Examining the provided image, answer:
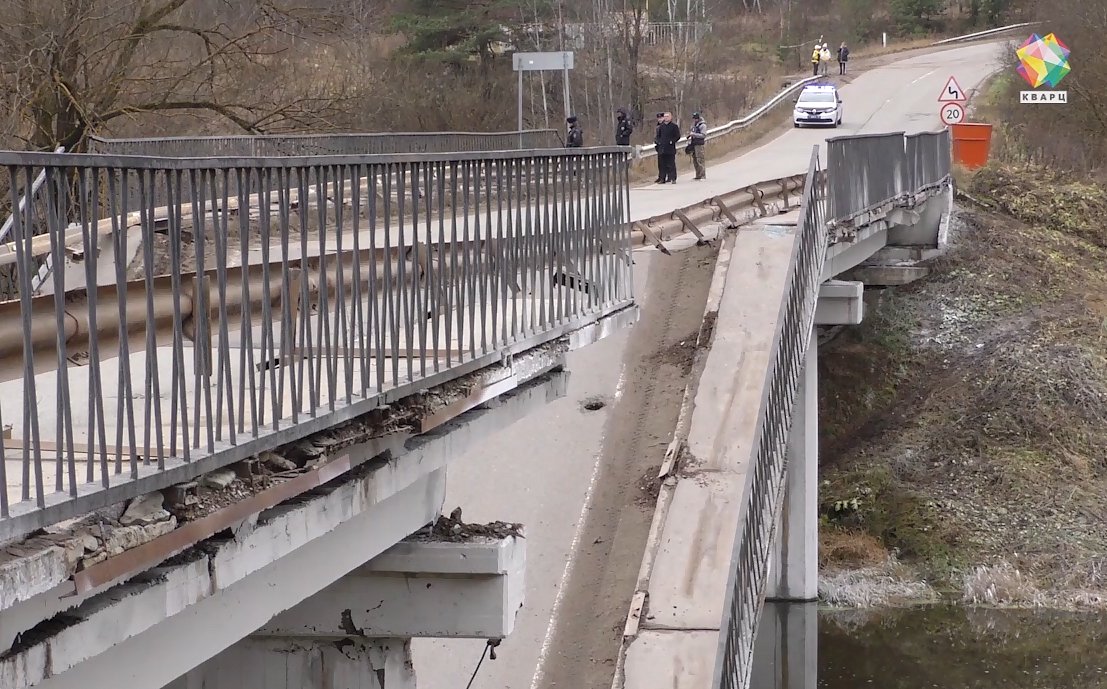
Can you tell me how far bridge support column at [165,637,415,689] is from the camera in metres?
7.74

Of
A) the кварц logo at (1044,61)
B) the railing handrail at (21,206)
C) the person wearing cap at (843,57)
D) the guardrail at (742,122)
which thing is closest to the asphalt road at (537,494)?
the railing handrail at (21,206)

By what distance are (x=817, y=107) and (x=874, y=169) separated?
25.1m

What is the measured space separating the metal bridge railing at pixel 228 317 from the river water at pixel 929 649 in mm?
10501

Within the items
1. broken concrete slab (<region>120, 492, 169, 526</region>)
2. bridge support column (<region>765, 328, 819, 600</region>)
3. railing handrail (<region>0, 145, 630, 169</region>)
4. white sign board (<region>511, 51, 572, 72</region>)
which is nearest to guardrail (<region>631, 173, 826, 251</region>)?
bridge support column (<region>765, 328, 819, 600</region>)

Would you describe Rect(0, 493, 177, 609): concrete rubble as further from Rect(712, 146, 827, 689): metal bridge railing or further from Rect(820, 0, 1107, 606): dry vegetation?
Rect(820, 0, 1107, 606): dry vegetation

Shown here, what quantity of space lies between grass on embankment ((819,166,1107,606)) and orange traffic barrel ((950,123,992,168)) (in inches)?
91.0

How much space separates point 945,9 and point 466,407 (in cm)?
7117

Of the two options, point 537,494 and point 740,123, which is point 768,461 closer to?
point 537,494

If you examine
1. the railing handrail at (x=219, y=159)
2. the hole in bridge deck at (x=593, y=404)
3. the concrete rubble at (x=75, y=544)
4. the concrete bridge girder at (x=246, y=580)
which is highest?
the railing handrail at (x=219, y=159)

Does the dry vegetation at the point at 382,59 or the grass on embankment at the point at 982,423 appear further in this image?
the grass on embankment at the point at 982,423

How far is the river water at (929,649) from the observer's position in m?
17.0

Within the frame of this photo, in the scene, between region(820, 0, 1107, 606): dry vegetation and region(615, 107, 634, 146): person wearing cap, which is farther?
region(615, 107, 634, 146): person wearing cap

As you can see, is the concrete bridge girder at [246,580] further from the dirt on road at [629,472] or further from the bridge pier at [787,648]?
the bridge pier at [787,648]

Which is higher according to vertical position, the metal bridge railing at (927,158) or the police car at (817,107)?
the police car at (817,107)
